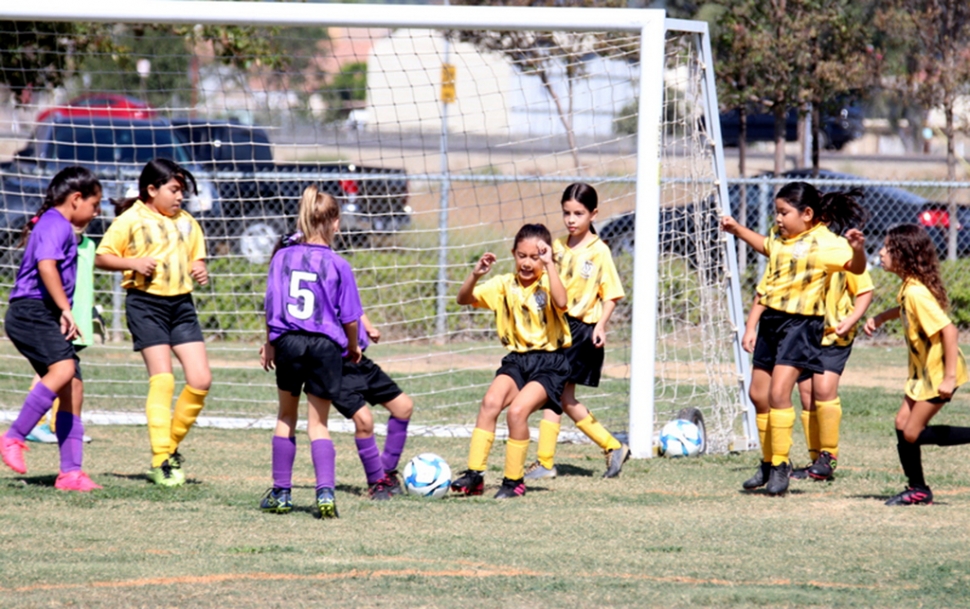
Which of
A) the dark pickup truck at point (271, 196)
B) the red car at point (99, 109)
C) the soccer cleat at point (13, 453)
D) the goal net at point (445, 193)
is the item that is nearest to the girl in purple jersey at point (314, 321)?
the soccer cleat at point (13, 453)

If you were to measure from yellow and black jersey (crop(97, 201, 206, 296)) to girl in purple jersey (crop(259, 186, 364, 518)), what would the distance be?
1.22 meters

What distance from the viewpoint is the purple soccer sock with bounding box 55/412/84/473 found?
624 cm

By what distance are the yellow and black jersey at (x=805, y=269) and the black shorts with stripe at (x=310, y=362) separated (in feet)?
8.23

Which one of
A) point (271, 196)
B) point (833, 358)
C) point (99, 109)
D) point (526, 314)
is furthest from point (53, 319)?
point (271, 196)

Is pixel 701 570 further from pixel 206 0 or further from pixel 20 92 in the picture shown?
pixel 20 92

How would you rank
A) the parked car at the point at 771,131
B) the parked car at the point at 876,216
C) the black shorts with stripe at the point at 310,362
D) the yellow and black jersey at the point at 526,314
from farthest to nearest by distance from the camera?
the parked car at the point at 771,131
the parked car at the point at 876,216
the yellow and black jersey at the point at 526,314
the black shorts with stripe at the point at 310,362

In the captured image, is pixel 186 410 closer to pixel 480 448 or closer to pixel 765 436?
pixel 480 448

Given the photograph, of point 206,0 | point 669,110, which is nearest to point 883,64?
point 669,110

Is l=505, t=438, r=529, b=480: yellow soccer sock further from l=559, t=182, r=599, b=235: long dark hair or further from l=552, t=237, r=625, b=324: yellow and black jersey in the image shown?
l=559, t=182, r=599, b=235: long dark hair

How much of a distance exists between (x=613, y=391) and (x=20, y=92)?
7052 millimetres

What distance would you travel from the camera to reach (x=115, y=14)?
752cm

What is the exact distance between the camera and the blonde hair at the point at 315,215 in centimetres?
548

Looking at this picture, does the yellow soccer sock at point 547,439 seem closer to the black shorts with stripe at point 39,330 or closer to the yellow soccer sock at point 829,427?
the yellow soccer sock at point 829,427

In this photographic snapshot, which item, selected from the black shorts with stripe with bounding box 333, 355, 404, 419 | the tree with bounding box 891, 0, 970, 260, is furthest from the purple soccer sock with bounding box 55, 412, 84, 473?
the tree with bounding box 891, 0, 970, 260
